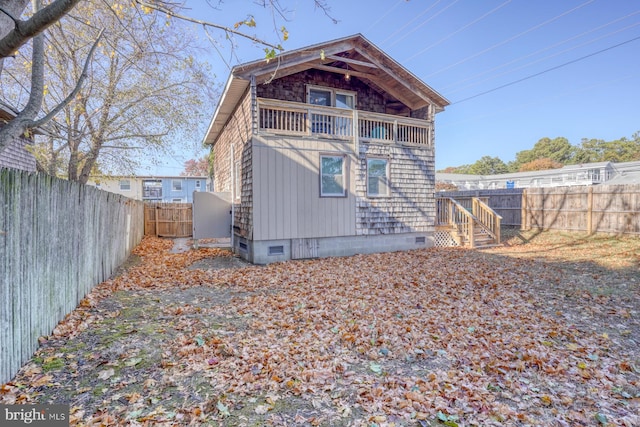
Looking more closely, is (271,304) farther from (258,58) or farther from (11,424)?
(258,58)

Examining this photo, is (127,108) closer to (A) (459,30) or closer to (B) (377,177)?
(B) (377,177)

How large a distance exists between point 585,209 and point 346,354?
1363 centimetres

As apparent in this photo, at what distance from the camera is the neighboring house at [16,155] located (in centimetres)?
711

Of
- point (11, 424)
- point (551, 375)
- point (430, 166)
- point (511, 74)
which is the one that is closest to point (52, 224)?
point (11, 424)

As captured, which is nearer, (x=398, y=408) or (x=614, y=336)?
(x=398, y=408)

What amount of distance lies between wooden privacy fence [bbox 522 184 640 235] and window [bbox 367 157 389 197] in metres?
8.15

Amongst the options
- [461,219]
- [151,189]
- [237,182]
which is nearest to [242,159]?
[237,182]

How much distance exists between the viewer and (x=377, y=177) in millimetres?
10766

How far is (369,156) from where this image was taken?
34.4 feet

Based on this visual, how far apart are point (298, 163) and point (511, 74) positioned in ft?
54.1

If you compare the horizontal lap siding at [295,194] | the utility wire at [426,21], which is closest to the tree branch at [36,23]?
the horizontal lap siding at [295,194]

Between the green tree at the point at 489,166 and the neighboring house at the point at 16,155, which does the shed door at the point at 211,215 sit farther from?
the green tree at the point at 489,166

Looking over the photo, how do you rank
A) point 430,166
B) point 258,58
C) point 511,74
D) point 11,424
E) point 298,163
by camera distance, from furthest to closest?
point 511,74, point 430,166, point 298,163, point 258,58, point 11,424

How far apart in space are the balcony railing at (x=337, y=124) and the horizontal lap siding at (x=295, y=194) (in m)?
0.43
